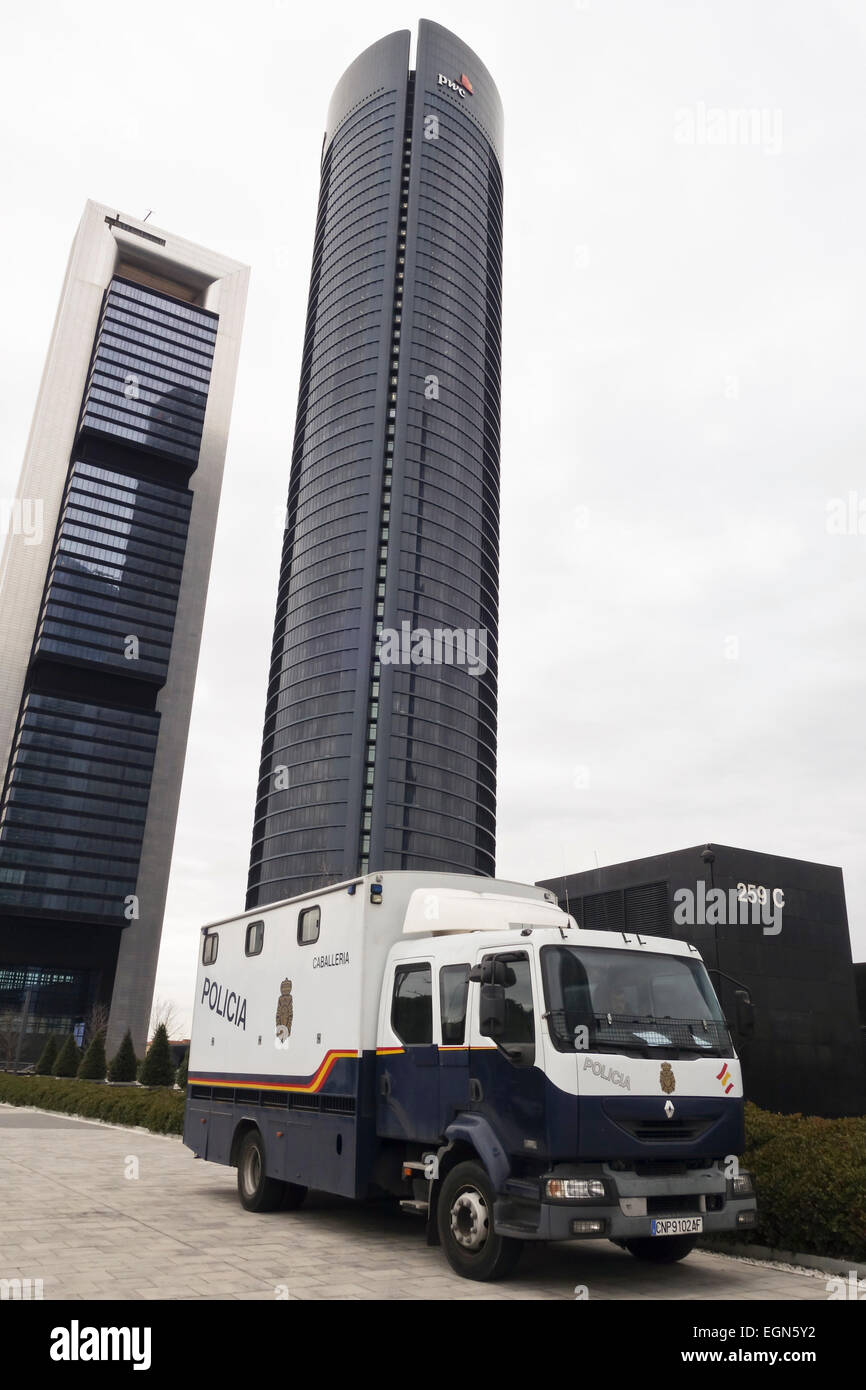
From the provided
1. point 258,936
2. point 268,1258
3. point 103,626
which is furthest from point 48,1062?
point 103,626

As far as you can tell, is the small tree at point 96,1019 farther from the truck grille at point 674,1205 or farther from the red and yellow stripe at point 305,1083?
the truck grille at point 674,1205

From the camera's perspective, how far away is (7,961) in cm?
12812

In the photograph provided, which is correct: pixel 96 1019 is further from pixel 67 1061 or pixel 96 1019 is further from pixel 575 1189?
pixel 575 1189

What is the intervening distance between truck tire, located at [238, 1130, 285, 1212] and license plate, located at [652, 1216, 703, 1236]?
5.42 m

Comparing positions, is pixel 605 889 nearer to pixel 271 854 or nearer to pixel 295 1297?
pixel 295 1297

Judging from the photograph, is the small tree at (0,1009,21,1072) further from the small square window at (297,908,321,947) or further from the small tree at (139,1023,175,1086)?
the small square window at (297,908,321,947)

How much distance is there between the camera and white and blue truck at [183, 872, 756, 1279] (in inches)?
314

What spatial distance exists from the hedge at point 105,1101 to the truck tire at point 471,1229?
56.5 feet

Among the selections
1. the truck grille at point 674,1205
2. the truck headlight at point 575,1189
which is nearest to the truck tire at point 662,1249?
the truck grille at point 674,1205

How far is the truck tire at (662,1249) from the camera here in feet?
30.9

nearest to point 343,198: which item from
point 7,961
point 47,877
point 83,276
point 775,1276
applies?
point 83,276

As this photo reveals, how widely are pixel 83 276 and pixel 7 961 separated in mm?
110194

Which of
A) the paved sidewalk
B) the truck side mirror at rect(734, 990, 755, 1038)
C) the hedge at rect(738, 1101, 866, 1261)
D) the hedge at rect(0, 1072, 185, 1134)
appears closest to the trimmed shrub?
the hedge at rect(0, 1072, 185, 1134)

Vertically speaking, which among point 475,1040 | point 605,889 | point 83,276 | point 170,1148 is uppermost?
point 83,276
